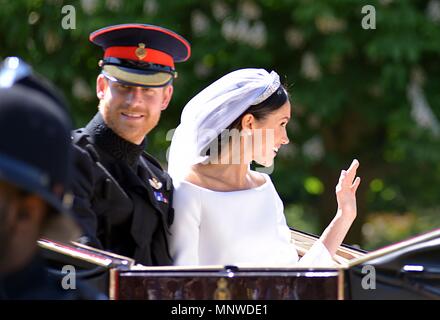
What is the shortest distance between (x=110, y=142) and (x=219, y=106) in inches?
16.6

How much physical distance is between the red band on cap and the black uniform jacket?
289mm

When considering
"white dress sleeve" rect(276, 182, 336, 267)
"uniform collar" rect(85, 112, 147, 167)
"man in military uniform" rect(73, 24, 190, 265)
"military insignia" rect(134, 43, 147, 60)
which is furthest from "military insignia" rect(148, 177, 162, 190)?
"white dress sleeve" rect(276, 182, 336, 267)

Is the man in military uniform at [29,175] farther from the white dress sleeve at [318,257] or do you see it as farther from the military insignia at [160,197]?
the white dress sleeve at [318,257]

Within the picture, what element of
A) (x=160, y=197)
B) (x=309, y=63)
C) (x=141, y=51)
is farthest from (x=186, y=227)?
(x=309, y=63)

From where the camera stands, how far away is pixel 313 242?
393 cm

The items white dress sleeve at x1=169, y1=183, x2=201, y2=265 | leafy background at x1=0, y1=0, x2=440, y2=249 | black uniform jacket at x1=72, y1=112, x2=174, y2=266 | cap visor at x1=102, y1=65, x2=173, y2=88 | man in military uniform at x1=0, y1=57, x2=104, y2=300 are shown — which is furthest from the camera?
leafy background at x1=0, y1=0, x2=440, y2=249

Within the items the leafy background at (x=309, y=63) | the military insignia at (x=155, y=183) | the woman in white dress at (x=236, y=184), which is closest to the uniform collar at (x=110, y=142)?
the military insignia at (x=155, y=183)

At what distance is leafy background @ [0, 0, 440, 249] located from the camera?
7.03 meters

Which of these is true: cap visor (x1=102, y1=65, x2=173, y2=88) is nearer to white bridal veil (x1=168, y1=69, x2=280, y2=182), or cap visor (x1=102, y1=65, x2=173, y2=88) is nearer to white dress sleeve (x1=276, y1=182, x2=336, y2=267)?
white bridal veil (x1=168, y1=69, x2=280, y2=182)

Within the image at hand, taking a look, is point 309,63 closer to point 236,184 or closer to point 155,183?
point 236,184

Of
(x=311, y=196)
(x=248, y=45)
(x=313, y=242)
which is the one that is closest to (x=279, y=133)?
(x=313, y=242)

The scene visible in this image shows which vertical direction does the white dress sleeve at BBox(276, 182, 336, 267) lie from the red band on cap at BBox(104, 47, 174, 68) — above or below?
below

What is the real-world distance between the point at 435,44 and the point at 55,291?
5.65 metres

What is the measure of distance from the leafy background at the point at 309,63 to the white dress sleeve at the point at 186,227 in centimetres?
331
